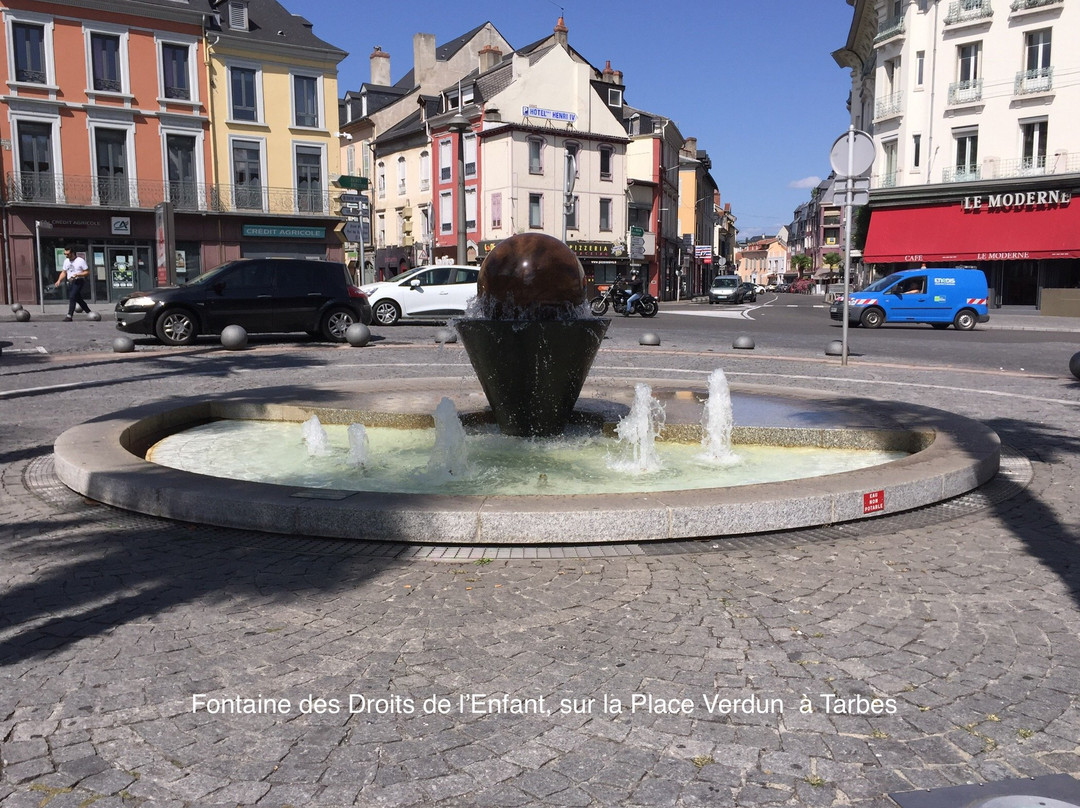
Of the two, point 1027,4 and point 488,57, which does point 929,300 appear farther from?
point 488,57

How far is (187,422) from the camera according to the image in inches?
320

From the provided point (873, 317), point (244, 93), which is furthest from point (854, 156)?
point (244, 93)

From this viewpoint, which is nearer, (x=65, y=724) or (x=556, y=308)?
(x=65, y=724)

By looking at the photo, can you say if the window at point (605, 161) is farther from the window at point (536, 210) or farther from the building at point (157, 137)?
the building at point (157, 137)

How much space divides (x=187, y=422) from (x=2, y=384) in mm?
4882

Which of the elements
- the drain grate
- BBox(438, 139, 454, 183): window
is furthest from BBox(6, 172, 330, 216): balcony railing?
the drain grate

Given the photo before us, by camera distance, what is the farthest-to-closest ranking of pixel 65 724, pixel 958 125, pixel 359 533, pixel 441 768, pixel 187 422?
pixel 958 125
pixel 187 422
pixel 359 533
pixel 65 724
pixel 441 768

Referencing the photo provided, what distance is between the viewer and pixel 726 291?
54.6 meters

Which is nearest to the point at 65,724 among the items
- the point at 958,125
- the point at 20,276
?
the point at 20,276

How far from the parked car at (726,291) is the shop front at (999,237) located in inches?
534

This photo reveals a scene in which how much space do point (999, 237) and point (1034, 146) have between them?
3.88 meters

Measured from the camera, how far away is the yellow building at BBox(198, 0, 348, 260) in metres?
39.8

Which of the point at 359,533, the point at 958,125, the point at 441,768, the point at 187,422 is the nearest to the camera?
the point at 441,768

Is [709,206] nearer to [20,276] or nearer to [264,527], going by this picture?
[20,276]
